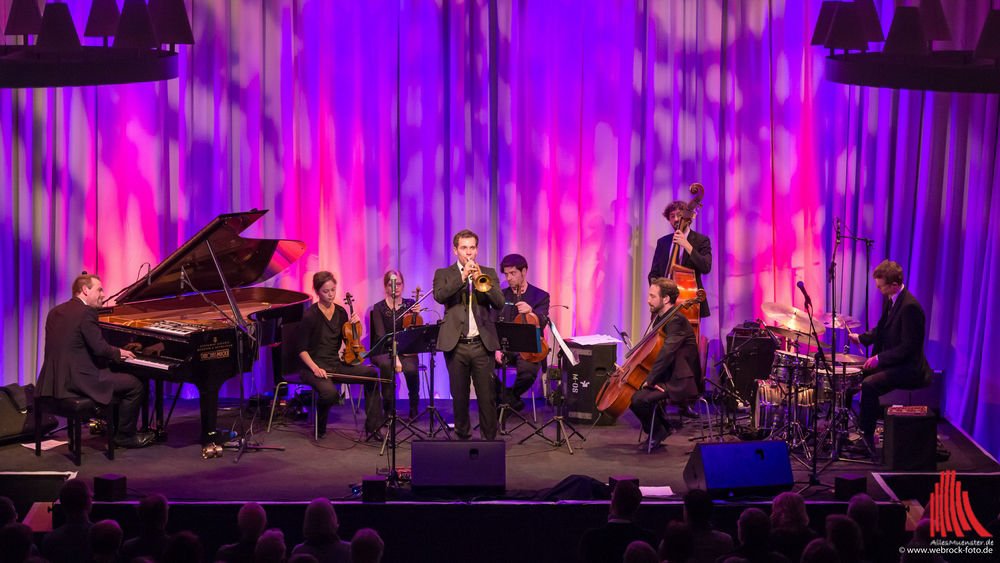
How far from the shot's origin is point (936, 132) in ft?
29.3

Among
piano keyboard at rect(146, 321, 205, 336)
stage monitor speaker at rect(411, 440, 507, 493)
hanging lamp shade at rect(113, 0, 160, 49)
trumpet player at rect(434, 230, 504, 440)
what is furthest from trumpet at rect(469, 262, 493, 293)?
hanging lamp shade at rect(113, 0, 160, 49)

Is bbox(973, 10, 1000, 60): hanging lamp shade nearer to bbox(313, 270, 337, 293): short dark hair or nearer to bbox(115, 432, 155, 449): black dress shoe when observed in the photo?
bbox(313, 270, 337, 293): short dark hair

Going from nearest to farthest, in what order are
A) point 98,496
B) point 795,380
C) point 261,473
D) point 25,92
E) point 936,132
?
1. point 98,496
2. point 261,473
3. point 795,380
4. point 936,132
5. point 25,92

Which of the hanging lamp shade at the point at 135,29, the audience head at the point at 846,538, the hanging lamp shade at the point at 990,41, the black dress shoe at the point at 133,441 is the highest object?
the hanging lamp shade at the point at 135,29

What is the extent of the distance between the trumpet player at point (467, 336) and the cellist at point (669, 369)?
111cm

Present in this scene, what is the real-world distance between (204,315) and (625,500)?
449 cm

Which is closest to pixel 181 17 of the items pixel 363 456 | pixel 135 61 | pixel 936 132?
pixel 135 61

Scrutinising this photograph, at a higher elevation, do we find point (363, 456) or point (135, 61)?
point (135, 61)

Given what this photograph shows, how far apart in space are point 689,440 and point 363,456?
98.8 inches

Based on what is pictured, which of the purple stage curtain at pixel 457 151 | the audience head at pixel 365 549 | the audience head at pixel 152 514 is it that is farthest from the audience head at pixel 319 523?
the purple stage curtain at pixel 457 151

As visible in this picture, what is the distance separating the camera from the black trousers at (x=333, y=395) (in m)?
7.95

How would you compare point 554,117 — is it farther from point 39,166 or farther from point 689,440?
point 39,166

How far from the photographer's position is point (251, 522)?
479 centimetres

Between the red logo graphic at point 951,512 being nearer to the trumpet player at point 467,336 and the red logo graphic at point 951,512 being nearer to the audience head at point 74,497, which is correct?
the trumpet player at point 467,336
